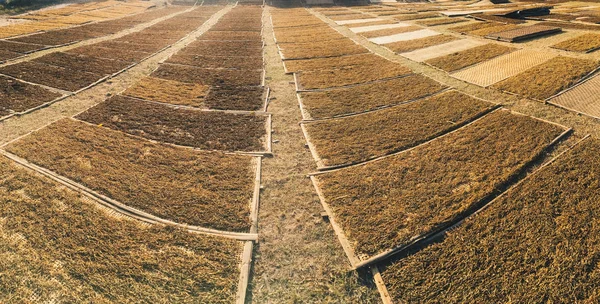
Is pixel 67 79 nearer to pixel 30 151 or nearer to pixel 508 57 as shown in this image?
pixel 30 151

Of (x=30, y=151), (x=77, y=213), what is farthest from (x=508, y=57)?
(x=30, y=151)

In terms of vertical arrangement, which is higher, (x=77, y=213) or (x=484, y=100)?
(x=484, y=100)

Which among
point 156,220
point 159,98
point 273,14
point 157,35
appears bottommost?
point 156,220

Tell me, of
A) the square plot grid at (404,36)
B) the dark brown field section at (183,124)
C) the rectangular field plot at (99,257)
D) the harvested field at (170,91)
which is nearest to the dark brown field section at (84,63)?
the harvested field at (170,91)

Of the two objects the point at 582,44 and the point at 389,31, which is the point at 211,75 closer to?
the point at 389,31

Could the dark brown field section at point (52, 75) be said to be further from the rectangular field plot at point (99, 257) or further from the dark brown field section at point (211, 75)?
the rectangular field plot at point (99, 257)

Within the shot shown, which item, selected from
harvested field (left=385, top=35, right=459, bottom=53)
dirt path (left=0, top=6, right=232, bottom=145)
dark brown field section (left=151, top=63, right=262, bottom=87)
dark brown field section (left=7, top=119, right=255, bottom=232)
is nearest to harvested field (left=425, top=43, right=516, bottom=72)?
harvested field (left=385, top=35, right=459, bottom=53)

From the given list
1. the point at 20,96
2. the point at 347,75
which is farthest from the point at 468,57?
the point at 20,96
